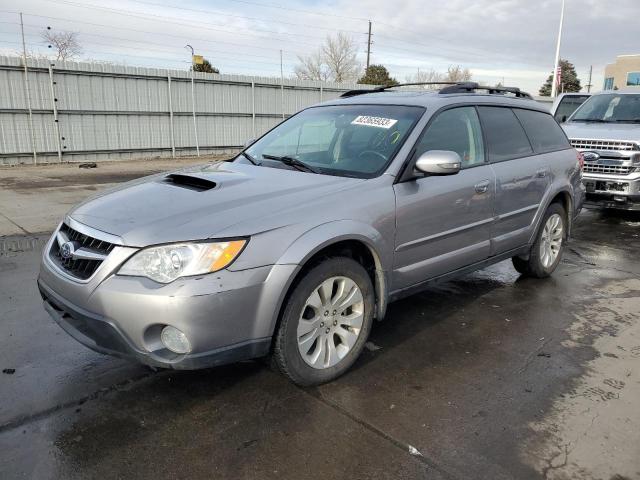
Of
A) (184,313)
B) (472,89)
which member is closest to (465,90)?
(472,89)

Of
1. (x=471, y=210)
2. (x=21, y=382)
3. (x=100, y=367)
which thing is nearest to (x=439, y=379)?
(x=471, y=210)

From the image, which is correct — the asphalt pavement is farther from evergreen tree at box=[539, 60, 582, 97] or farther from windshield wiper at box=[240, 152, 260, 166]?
evergreen tree at box=[539, 60, 582, 97]

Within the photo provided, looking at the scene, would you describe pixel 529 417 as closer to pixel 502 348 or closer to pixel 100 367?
pixel 502 348

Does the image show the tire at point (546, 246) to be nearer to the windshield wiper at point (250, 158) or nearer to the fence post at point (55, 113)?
the windshield wiper at point (250, 158)

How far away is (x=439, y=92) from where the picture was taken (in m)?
4.37

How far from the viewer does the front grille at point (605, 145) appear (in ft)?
26.2

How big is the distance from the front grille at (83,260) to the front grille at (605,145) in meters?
7.34

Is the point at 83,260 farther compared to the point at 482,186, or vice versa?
the point at 482,186

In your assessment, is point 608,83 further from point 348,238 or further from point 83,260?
point 83,260

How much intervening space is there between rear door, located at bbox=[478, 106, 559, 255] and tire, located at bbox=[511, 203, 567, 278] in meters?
0.33

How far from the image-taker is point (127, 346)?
2711mm

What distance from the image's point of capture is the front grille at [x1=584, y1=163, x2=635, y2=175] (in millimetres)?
7965

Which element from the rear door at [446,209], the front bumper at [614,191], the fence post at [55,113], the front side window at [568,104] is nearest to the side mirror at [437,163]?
the rear door at [446,209]

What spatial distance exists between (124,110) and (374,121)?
14218 mm
